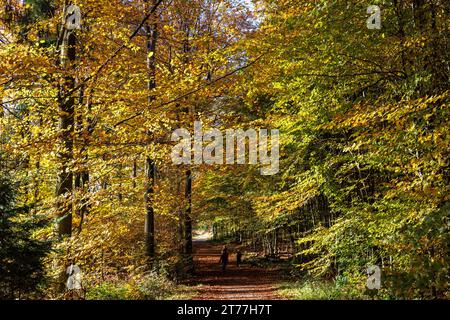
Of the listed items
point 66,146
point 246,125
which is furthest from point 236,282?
point 66,146

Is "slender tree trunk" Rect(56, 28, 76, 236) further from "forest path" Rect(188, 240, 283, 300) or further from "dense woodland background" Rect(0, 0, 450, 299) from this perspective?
"forest path" Rect(188, 240, 283, 300)

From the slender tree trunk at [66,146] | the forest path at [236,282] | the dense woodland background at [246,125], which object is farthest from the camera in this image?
the forest path at [236,282]

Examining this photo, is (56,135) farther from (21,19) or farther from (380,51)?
(21,19)

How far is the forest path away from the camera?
529 inches

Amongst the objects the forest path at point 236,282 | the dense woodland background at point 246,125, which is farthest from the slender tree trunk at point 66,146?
the forest path at point 236,282

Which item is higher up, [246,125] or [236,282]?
[246,125]

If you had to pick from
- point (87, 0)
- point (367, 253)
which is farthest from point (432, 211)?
point (87, 0)

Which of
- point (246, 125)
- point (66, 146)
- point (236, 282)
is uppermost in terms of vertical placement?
point (246, 125)

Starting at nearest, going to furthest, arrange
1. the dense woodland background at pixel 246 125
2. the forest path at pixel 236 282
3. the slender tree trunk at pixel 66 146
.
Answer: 1. the dense woodland background at pixel 246 125
2. the slender tree trunk at pixel 66 146
3. the forest path at pixel 236 282

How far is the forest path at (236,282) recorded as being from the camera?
1343 cm

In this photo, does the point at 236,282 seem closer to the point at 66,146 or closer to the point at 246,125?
the point at 246,125

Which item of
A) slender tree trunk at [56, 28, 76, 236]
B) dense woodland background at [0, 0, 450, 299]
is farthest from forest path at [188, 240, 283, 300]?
slender tree trunk at [56, 28, 76, 236]

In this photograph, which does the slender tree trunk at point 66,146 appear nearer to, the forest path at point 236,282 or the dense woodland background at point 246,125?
the dense woodland background at point 246,125

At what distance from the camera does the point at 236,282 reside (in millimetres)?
17500
